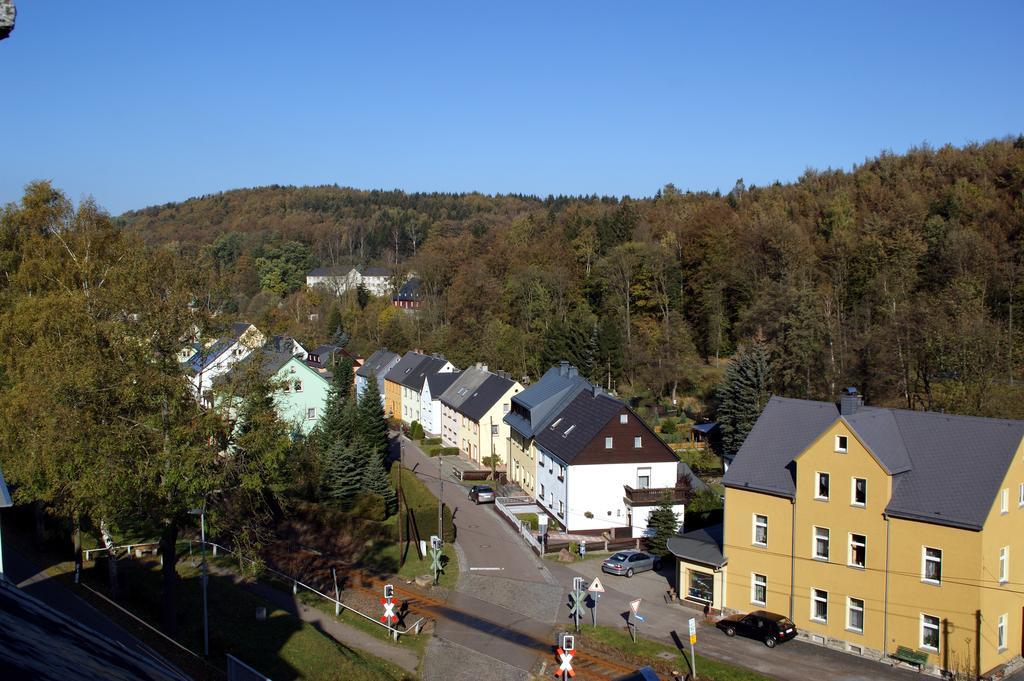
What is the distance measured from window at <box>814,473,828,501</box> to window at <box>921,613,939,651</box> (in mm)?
4333

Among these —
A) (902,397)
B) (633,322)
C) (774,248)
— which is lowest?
(902,397)

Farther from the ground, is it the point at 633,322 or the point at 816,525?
the point at 633,322

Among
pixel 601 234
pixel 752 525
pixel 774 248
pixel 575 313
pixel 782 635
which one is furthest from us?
pixel 601 234

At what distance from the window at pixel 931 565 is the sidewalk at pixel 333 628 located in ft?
49.4

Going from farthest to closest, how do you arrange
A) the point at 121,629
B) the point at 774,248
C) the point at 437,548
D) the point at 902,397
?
the point at 774,248 < the point at 902,397 < the point at 437,548 < the point at 121,629

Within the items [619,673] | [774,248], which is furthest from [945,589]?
[774,248]

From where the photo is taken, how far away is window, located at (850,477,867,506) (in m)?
25.5

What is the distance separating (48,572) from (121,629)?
6.94m

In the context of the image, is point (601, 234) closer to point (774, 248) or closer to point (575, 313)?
point (575, 313)

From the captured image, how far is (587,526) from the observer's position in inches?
1565

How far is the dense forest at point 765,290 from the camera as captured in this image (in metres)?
47.7

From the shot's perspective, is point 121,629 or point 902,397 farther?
point 902,397

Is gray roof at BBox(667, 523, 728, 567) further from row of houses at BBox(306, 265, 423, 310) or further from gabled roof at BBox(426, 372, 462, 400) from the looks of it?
row of houses at BBox(306, 265, 423, 310)

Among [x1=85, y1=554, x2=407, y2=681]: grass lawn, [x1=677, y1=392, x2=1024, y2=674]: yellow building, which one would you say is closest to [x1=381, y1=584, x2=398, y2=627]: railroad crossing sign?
[x1=85, y1=554, x2=407, y2=681]: grass lawn
